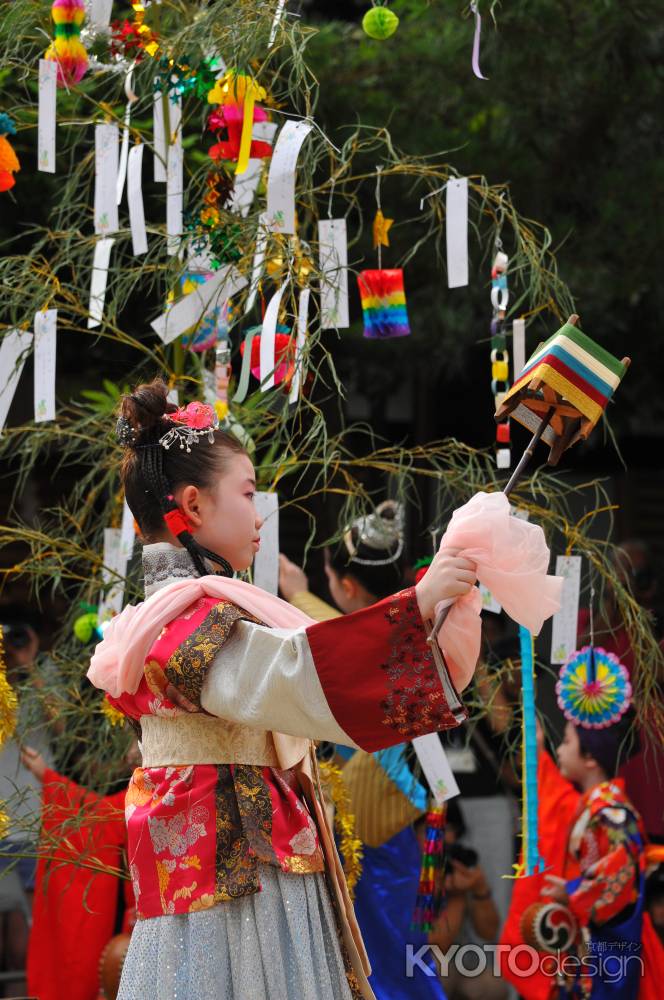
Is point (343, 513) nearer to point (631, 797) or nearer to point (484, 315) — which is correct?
point (631, 797)

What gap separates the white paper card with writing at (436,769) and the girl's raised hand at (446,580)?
1027 mm

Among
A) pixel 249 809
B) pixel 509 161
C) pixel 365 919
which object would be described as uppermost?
pixel 509 161

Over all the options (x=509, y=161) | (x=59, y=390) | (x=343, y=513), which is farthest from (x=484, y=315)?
(x=343, y=513)

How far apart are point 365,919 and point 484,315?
2090 mm

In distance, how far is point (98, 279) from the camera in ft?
7.97

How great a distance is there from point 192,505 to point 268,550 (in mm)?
540

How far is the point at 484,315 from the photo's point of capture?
427 centimetres

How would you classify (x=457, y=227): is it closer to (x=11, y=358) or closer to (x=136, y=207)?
(x=136, y=207)

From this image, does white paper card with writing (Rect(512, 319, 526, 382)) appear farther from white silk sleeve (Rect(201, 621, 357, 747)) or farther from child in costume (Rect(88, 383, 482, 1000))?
white silk sleeve (Rect(201, 621, 357, 747))

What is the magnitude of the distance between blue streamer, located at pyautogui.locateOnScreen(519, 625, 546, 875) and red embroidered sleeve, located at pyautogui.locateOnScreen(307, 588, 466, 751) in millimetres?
822

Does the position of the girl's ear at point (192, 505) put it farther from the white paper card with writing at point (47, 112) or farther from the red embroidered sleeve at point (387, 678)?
the white paper card with writing at point (47, 112)

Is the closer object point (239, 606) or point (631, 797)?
point (239, 606)

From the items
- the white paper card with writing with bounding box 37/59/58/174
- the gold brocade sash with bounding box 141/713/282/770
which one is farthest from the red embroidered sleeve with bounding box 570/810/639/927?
the white paper card with writing with bounding box 37/59/58/174

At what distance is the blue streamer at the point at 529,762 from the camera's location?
2.38m
